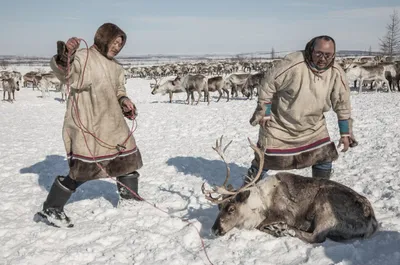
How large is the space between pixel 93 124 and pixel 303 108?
2.06 metres

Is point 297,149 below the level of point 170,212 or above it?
above

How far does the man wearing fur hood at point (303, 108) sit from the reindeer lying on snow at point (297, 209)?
11.0 inches

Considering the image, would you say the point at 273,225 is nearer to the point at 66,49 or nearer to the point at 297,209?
the point at 297,209

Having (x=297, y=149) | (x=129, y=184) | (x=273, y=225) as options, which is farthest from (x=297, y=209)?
(x=129, y=184)

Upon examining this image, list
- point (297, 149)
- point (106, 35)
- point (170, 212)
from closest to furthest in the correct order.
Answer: point (106, 35), point (297, 149), point (170, 212)

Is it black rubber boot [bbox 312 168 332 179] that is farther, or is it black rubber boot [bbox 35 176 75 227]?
black rubber boot [bbox 312 168 332 179]

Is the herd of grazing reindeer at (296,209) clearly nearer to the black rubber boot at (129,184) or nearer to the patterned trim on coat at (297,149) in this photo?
the patterned trim on coat at (297,149)

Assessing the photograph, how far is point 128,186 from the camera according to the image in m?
3.83

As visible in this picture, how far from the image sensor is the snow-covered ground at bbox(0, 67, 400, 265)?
2.87 m

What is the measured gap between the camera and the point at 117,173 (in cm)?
355

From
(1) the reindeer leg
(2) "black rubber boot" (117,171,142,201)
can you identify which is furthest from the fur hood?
(1) the reindeer leg

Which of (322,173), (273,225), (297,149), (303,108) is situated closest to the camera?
(273,225)

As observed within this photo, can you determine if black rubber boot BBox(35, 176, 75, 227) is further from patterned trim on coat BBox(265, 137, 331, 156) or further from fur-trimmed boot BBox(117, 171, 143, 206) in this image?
patterned trim on coat BBox(265, 137, 331, 156)

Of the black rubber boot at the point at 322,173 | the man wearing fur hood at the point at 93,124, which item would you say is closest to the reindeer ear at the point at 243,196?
the black rubber boot at the point at 322,173
